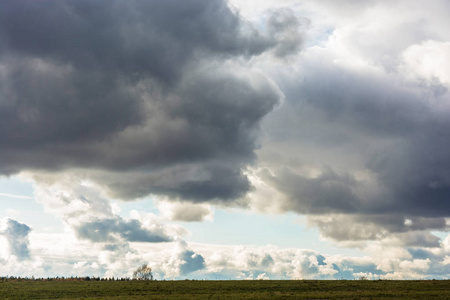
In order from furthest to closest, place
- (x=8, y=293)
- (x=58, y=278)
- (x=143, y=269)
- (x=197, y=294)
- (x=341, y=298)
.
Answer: (x=143, y=269), (x=58, y=278), (x=8, y=293), (x=197, y=294), (x=341, y=298)

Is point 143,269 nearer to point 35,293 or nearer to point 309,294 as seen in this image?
point 35,293

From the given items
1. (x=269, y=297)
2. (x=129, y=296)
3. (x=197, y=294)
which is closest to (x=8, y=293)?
(x=129, y=296)

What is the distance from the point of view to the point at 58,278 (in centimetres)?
13700

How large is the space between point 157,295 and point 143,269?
3579 inches

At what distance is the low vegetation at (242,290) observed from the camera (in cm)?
8225

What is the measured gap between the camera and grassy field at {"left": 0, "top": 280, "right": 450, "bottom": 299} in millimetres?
82188

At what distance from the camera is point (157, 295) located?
88.9m

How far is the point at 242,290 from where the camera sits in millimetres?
94000

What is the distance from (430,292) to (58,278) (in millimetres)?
104242

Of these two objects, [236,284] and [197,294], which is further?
[236,284]

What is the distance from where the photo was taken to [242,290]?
9400cm

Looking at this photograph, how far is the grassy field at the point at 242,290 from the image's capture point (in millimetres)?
82188

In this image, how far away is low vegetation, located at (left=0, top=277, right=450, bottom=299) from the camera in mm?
82250

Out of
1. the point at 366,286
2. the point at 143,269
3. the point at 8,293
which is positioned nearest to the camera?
the point at 366,286
